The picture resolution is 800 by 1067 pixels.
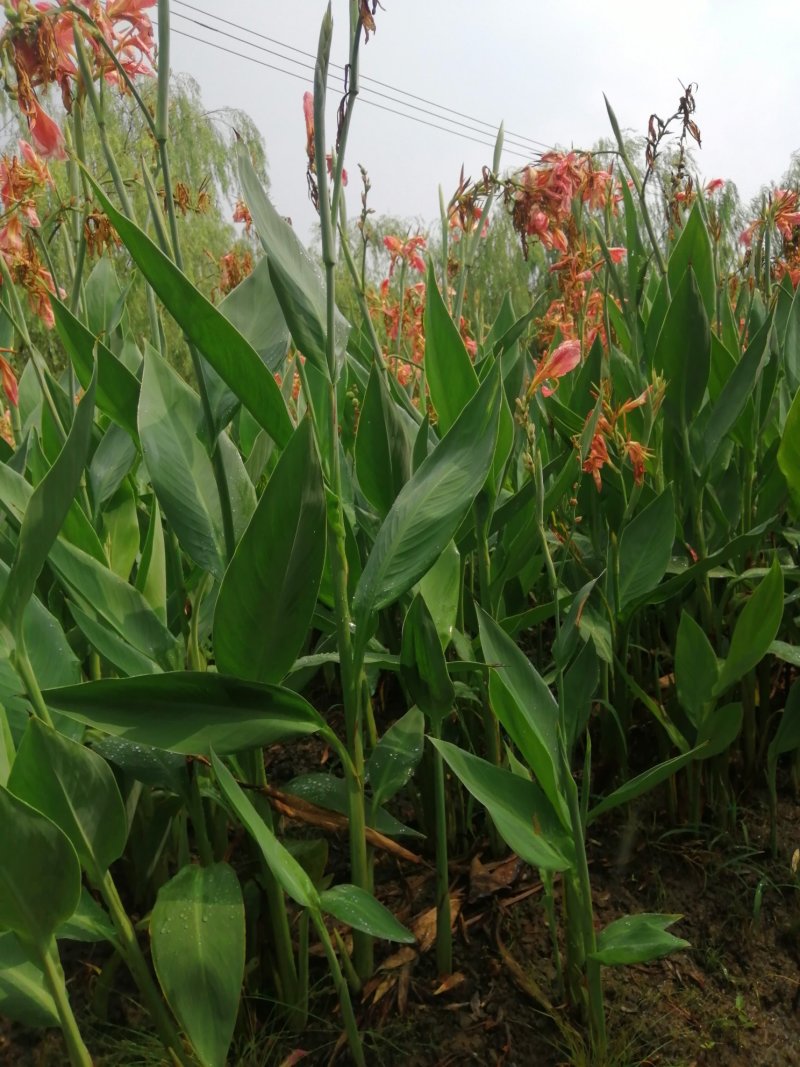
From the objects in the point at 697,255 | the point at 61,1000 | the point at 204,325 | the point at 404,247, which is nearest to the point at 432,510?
the point at 204,325

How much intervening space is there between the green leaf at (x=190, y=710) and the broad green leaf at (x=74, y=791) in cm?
3

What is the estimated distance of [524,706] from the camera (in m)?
0.77

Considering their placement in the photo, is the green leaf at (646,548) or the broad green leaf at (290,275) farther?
the green leaf at (646,548)

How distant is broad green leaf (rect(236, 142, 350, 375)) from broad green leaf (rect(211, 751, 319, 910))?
325mm

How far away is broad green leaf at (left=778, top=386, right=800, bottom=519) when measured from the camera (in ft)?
3.29

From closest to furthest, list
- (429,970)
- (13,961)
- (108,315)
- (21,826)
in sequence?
(21,826), (13,961), (429,970), (108,315)

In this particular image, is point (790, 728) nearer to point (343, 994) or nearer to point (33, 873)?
point (343, 994)

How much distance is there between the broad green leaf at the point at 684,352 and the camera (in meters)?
1.02

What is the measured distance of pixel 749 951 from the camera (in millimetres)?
948

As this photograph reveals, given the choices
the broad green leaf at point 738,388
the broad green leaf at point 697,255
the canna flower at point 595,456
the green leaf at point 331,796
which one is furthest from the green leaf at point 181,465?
the broad green leaf at point 697,255

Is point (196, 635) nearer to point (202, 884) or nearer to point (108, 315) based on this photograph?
point (202, 884)

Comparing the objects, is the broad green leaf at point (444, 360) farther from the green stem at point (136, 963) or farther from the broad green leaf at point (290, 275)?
the green stem at point (136, 963)

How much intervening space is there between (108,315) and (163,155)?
72 centimetres

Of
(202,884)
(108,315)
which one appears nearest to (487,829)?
(202,884)
